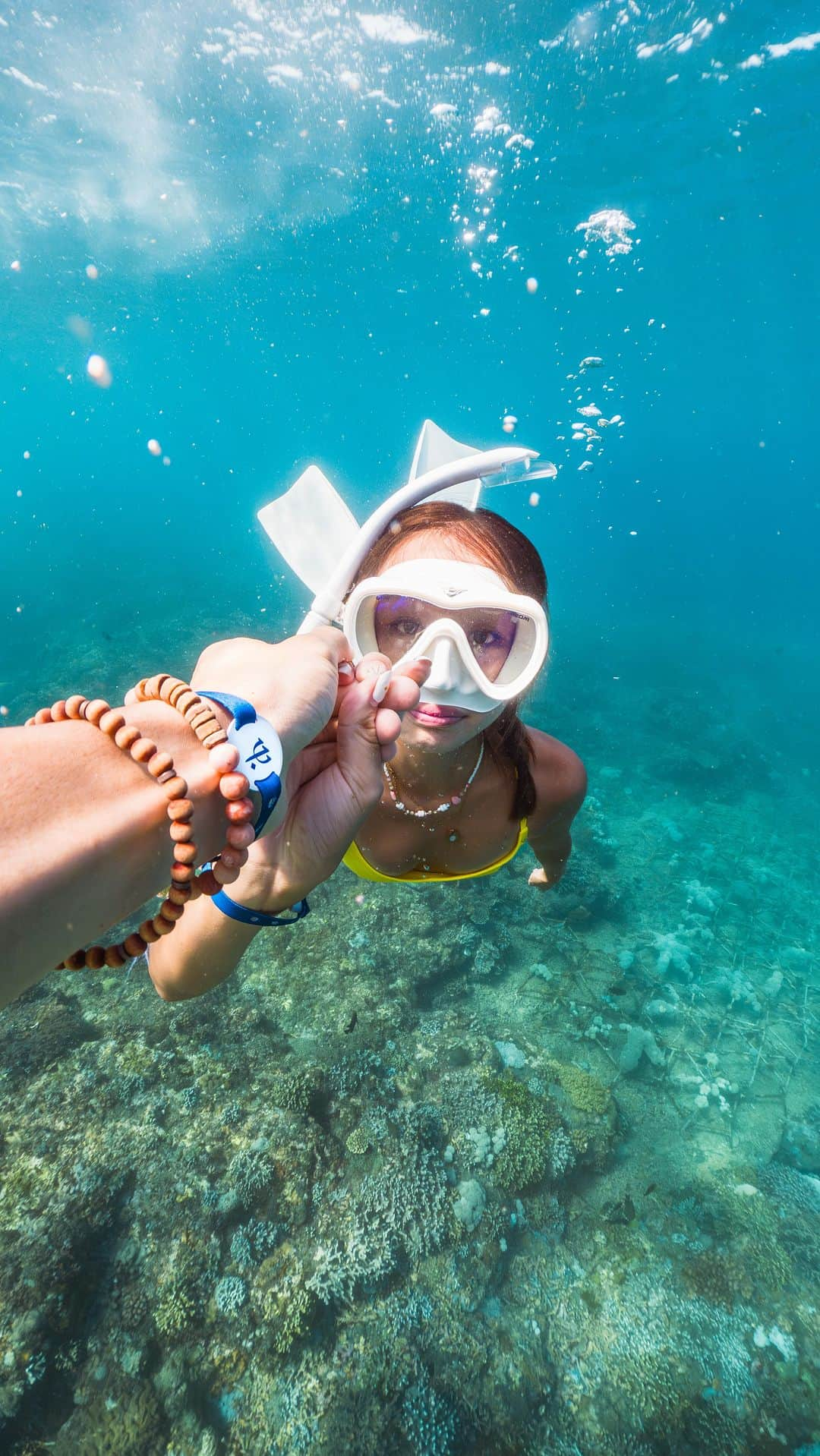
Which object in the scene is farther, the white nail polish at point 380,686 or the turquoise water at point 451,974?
the turquoise water at point 451,974

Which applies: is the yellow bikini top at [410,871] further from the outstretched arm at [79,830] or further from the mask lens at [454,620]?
the outstretched arm at [79,830]

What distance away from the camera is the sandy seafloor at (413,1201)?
12.4 ft

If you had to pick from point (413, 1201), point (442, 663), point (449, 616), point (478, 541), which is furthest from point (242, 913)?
point (413, 1201)

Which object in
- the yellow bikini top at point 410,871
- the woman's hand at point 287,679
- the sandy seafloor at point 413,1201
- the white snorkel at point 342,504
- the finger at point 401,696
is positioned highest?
the white snorkel at point 342,504

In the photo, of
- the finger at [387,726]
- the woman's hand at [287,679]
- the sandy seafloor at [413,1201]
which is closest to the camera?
the woman's hand at [287,679]

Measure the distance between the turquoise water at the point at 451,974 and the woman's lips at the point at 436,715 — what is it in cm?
424

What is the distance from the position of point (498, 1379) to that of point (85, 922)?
17.8ft

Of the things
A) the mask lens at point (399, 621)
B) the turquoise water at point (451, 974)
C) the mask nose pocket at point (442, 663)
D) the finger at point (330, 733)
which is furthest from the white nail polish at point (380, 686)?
the turquoise water at point (451, 974)

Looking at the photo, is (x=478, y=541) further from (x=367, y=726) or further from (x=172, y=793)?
(x=172, y=793)

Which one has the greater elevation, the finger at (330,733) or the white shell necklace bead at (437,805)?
the finger at (330,733)

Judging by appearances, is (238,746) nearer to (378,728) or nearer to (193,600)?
(378,728)

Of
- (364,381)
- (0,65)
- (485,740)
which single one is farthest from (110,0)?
(364,381)

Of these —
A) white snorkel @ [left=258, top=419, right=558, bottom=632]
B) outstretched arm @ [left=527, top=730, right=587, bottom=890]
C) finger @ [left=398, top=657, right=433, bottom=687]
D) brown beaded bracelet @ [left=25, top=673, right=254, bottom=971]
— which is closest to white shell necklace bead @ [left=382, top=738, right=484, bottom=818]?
outstretched arm @ [left=527, top=730, right=587, bottom=890]

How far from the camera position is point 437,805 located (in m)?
3.36
